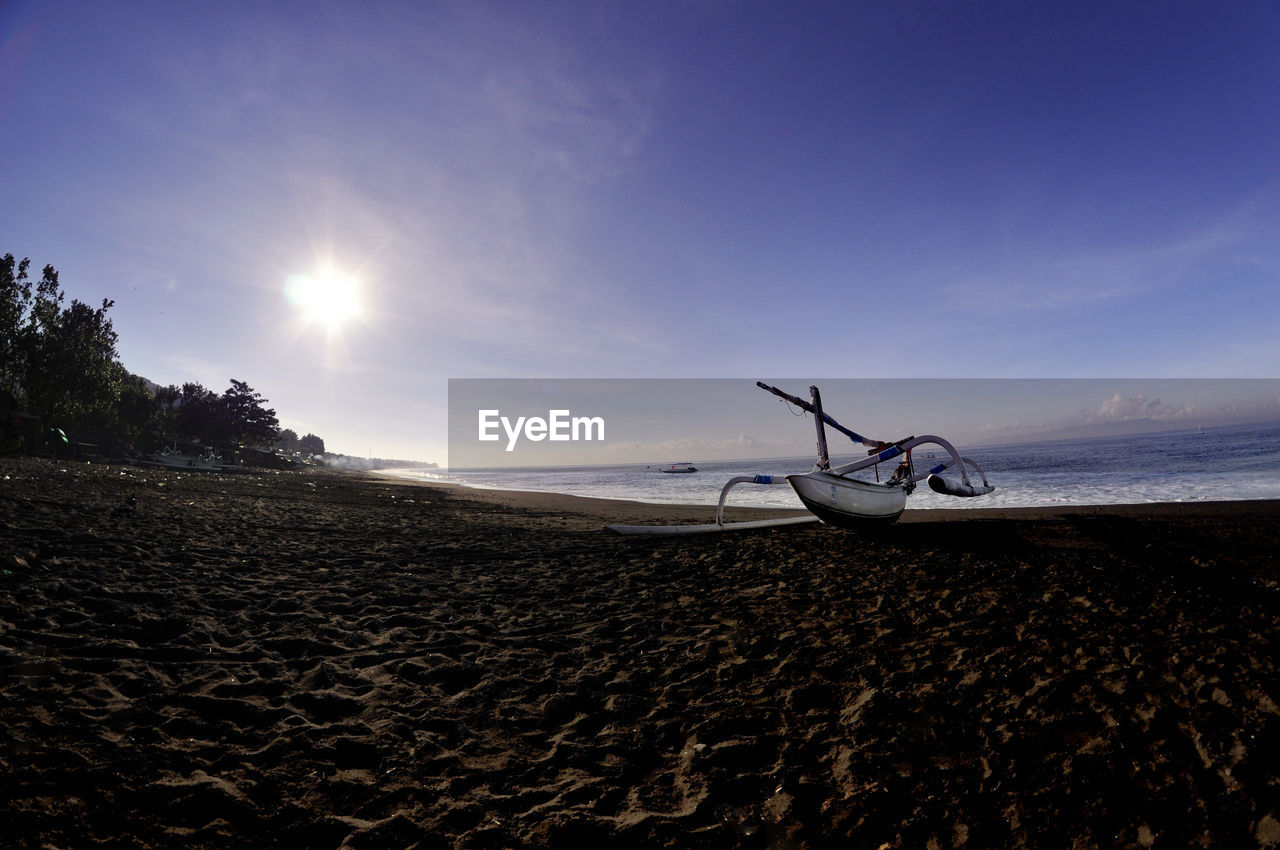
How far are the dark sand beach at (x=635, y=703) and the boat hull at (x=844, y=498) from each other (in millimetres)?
3209

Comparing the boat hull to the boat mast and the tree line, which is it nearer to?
the boat mast

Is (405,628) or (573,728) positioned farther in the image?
(405,628)

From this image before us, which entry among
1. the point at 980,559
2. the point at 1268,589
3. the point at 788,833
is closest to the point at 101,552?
the point at 788,833

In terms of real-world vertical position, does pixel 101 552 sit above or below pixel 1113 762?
above

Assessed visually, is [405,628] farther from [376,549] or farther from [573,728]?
[376,549]

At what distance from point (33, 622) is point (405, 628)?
3.94 meters

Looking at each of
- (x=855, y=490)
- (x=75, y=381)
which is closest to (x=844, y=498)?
(x=855, y=490)

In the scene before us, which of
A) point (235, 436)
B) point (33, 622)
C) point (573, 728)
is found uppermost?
point (235, 436)

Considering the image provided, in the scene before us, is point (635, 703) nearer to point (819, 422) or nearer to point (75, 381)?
point (819, 422)

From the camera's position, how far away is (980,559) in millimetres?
9758

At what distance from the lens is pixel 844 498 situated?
1270cm

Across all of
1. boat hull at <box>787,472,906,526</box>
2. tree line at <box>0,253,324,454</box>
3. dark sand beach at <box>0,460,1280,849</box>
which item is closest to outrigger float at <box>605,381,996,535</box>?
boat hull at <box>787,472,906,526</box>

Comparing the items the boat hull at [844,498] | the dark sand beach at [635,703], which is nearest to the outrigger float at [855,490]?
the boat hull at [844,498]

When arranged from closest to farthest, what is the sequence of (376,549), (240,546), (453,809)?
(453,809)
(240,546)
(376,549)
